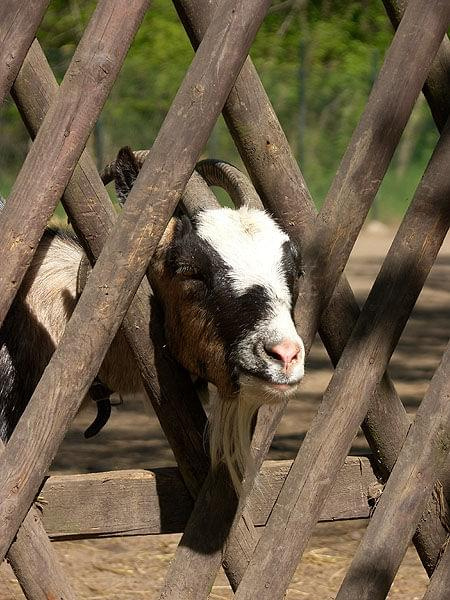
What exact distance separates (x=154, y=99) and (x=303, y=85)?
2.70 meters

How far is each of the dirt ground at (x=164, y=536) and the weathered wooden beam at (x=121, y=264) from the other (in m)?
2.41

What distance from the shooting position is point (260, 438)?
3.32 meters

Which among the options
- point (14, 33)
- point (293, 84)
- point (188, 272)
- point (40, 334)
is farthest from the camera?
point (293, 84)

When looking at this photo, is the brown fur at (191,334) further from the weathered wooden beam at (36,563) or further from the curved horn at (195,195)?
the weathered wooden beam at (36,563)

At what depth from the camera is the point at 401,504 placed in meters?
3.34

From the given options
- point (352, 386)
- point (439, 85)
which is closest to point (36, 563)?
point (352, 386)

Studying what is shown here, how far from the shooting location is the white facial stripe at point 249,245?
126 inches

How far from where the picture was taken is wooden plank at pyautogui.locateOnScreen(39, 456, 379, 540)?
3.29 m

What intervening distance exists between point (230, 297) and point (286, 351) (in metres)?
0.30

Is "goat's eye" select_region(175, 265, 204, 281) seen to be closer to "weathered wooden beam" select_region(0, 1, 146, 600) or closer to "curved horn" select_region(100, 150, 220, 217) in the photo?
"curved horn" select_region(100, 150, 220, 217)

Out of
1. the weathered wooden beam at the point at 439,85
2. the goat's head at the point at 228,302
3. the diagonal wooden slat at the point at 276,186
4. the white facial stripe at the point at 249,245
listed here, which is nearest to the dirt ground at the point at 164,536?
the diagonal wooden slat at the point at 276,186

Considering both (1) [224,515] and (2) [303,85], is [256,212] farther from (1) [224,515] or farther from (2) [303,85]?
(2) [303,85]

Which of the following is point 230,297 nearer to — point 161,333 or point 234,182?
point 161,333

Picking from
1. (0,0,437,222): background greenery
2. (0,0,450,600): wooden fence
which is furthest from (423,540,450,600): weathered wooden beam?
(0,0,437,222): background greenery
